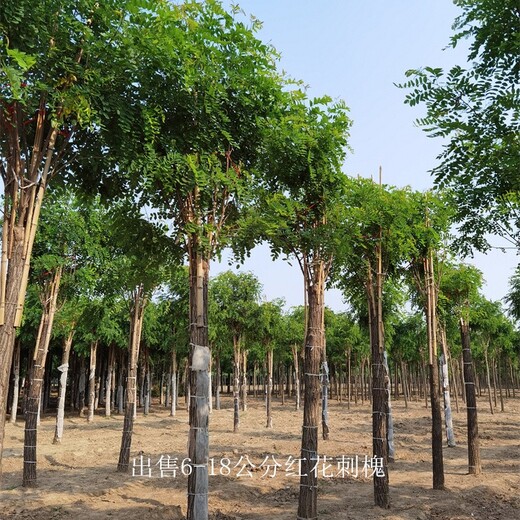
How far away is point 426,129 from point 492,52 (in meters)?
0.94

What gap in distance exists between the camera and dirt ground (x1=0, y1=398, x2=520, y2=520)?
354 inches

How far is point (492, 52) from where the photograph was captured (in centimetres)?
493

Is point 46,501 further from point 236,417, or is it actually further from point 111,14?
point 236,417

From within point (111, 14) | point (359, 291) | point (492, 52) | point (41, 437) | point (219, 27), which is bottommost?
point (41, 437)

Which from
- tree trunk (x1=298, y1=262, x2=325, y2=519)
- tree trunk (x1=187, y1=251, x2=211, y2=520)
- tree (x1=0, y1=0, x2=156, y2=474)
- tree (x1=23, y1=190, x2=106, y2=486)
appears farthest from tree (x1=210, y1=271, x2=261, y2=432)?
tree (x1=0, y1=0, x2=156, y2=474)

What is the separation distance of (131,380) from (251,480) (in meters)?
3.87

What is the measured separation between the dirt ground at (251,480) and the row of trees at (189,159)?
1631 millimetres

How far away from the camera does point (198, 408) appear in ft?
20.5

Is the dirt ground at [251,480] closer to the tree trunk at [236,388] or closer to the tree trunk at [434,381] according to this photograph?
the tree trunk at [434,381]

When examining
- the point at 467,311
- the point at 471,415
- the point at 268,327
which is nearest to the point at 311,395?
the point at 471,415

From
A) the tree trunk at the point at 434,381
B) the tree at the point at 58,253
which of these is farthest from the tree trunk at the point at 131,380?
the tree trunk at the point at 434,381

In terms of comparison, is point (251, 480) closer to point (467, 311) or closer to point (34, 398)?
point (34, 398)

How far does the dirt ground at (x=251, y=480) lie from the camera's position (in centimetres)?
899

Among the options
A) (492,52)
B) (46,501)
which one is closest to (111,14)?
(492,52)
